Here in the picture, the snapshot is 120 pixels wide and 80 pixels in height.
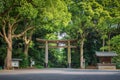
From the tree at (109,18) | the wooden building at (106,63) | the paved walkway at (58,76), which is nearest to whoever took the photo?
the paved walkway at (58,76)

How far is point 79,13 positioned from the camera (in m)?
44.6

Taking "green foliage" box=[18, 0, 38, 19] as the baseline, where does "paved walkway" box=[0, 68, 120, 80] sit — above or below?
below

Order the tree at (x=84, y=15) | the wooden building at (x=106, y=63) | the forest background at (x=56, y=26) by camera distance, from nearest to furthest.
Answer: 1. the forest background at (x=56, y=26)
2. the wooden building at (x=106, y=63)
3. the tree at (x=84, y=15)

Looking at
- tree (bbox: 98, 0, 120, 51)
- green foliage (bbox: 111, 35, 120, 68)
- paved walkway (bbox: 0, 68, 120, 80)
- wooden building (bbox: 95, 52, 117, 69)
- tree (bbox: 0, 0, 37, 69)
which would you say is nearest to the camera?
paved walkway (bbox: 0, 68, 120, 80)

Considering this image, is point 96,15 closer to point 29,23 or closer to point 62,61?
point 29,23

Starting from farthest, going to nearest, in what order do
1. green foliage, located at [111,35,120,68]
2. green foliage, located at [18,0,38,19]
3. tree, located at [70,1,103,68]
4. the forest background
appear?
tree, located at [70,1,103,68] < green foliage, located at [111,35,120,68] < the forest background < green foliage, located at [18,0,38,19]

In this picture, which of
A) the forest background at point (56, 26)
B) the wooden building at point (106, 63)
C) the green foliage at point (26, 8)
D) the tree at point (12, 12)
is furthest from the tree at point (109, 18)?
the green foliage at point (26, 8)

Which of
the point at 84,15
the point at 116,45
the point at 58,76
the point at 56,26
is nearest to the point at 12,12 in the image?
the point at 56,26

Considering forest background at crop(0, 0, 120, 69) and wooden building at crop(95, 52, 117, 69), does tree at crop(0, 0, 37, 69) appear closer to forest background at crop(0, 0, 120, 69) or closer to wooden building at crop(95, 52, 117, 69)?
forest background at crop(0, 0, 120, 69)

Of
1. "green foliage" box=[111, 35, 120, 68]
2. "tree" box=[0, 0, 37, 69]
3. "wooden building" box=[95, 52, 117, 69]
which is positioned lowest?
"wooden building" box=[95, 52, 117, 69]

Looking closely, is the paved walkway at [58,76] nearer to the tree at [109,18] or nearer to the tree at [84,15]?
the tree at [109,18]

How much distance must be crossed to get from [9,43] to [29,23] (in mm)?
4212

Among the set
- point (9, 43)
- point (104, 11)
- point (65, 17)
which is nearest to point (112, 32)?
point (104, 11)

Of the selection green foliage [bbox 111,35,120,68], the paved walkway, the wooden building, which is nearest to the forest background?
green foliage [bbox 111,35,120,68]
